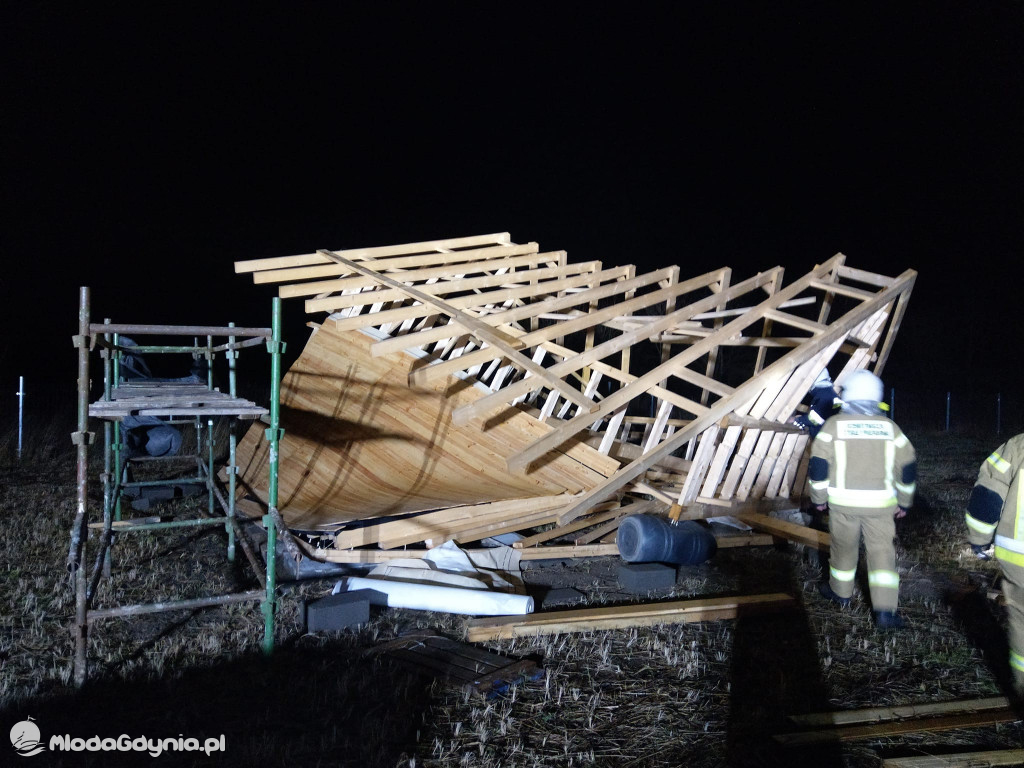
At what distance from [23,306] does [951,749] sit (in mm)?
40309

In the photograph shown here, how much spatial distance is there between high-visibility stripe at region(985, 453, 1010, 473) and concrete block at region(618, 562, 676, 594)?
101 inches

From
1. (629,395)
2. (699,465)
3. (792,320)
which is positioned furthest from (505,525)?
(792,320)

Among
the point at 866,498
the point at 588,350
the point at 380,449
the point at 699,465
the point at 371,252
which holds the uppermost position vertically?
the point at 371,252

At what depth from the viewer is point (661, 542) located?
618cm

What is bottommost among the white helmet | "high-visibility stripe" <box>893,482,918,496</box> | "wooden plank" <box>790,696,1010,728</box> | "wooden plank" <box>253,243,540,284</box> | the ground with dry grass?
"wooden plank" <box>790,696,1010,728</box>

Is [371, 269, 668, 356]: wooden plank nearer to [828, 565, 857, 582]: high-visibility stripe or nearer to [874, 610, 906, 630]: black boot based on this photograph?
[828, 565, 857, 582]: high-visibility stripe

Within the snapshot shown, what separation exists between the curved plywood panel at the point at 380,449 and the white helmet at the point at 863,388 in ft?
6.74

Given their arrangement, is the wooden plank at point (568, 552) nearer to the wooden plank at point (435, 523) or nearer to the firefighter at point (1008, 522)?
the wooden plank at point (435, 523)

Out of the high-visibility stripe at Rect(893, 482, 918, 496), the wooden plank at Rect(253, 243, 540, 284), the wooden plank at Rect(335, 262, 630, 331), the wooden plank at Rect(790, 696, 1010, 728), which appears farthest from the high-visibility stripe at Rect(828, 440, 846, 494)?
the wooden plank at Rect(253, 243, 540, 284)

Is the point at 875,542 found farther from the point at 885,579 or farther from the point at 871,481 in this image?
the point at 871,481

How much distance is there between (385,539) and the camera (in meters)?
6.30

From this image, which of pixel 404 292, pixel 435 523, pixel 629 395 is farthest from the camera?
pixel 404 292

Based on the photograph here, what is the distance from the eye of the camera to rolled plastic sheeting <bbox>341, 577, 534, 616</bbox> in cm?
526

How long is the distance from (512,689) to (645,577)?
210 centimetres
